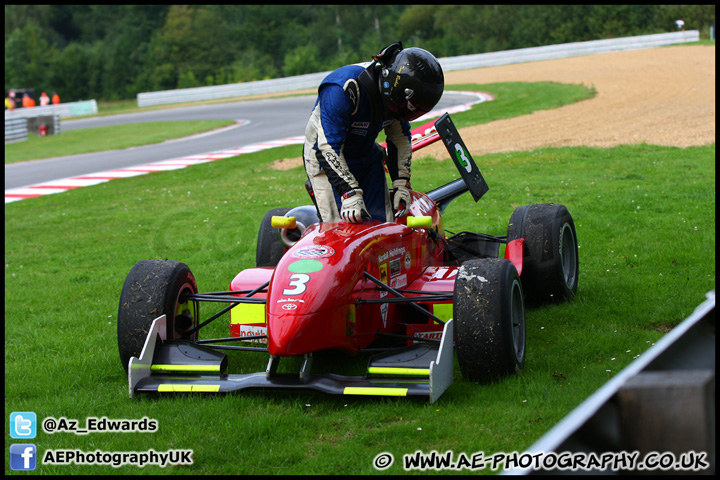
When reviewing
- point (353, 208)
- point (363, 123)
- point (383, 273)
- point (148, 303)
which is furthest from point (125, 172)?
point (383, 273)

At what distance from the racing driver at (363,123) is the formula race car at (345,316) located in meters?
0.26

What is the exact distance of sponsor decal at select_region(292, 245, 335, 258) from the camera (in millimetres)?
5027

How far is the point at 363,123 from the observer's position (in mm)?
5965

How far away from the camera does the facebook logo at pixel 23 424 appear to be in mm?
4574

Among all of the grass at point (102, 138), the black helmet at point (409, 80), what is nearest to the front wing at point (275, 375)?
the black helmet at point (409, 80)

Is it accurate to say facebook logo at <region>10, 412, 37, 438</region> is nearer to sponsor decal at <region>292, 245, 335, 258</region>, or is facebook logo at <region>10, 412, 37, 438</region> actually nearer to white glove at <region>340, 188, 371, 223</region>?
sponsor decal at <region>292, 245, 335, 258</region>

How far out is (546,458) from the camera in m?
1.99

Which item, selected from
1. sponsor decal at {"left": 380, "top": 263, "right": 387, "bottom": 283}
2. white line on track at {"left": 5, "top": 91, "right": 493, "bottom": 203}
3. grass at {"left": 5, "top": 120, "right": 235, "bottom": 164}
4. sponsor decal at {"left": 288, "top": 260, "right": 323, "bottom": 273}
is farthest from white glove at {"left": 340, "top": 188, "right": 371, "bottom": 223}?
grass at {"left": 5, "top": 120, "right": 235, "bottom": 164}

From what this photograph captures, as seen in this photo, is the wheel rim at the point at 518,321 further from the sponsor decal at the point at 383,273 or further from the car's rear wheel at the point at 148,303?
the car's rear wheel at the point at 148,303

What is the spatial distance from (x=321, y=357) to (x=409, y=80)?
2.08m

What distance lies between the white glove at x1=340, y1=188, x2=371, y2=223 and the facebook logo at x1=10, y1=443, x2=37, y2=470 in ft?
8.16

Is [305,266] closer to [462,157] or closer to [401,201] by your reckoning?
[401,201]

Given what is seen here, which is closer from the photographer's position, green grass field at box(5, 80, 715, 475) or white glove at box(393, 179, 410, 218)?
green grass field at box(5, 80, 715, 475)

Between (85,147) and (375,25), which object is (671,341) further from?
(375,25)
